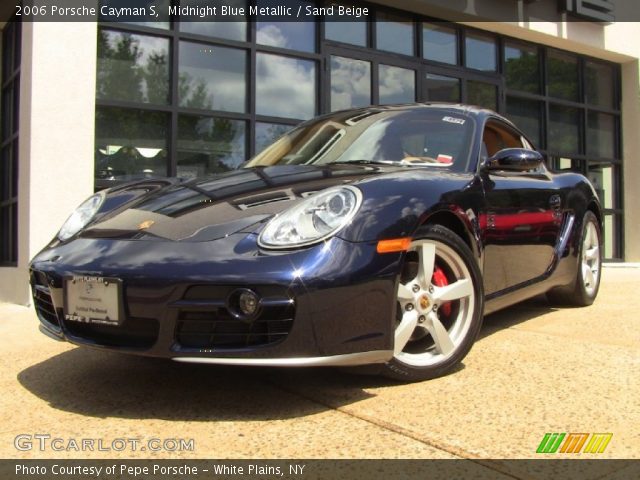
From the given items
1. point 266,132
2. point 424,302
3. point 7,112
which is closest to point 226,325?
point 424,302

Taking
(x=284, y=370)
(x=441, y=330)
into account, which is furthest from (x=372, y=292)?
(x=284, y=370)

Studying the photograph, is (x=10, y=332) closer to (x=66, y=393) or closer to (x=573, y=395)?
(x=66, y=393)

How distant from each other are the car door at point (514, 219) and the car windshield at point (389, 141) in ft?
0.57

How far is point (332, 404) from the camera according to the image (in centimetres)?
228

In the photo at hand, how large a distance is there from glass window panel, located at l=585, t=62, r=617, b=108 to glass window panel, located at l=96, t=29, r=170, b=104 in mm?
8079

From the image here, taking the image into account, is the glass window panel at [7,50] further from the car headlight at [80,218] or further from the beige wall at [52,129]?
the car headlight at [80,218]

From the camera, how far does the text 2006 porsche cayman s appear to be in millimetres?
2064

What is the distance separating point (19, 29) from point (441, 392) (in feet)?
20.3

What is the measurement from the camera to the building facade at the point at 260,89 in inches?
221

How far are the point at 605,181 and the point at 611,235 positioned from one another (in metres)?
1.02

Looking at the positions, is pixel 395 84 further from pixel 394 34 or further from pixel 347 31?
pixel 347 31

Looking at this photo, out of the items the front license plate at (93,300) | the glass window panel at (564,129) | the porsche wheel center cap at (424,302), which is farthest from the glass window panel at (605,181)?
the front license plate at (93,300)

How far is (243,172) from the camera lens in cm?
301
